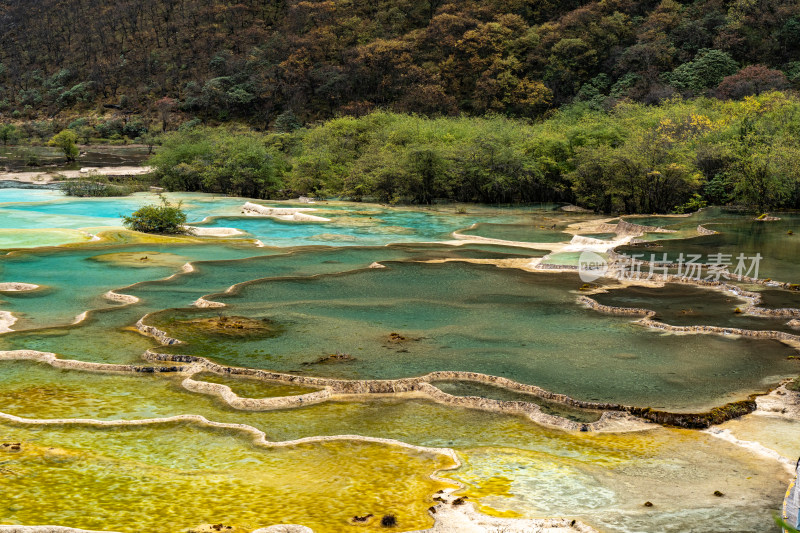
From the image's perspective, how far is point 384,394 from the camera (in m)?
12.6

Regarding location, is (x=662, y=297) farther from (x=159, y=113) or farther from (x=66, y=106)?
(x=66, y=106)

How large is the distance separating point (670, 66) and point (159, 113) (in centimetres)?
6168

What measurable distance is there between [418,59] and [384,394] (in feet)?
222

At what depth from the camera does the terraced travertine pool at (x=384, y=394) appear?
8.34m

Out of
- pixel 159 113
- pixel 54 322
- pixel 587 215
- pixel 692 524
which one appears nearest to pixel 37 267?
pixel 54 322

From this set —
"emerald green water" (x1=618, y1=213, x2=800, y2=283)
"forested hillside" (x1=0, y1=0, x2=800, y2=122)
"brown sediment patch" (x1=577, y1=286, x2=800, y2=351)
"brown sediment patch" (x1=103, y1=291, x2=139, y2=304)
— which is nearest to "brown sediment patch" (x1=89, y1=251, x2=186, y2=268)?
"brown sediment patch" (x1=103, y1=291, x2=139, y2=304)

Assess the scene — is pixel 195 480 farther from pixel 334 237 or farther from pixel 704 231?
pixel 704 231

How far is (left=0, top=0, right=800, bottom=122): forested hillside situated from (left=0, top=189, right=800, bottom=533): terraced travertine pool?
41227 millimetres

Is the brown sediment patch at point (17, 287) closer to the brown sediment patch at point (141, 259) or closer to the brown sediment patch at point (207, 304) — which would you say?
the brown sediment patch at point (141, 259)

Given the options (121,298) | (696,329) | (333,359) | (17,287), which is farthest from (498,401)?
(17,287)

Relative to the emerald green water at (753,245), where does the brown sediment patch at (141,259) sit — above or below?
below

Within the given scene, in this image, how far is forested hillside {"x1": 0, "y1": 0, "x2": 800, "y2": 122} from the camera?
2438 inches

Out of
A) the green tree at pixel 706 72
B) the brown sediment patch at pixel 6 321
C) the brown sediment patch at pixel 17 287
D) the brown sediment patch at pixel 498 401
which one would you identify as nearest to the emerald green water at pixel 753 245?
the brown sediment patch at pixel 498 401

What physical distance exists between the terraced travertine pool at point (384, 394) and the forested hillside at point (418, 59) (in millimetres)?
41227
